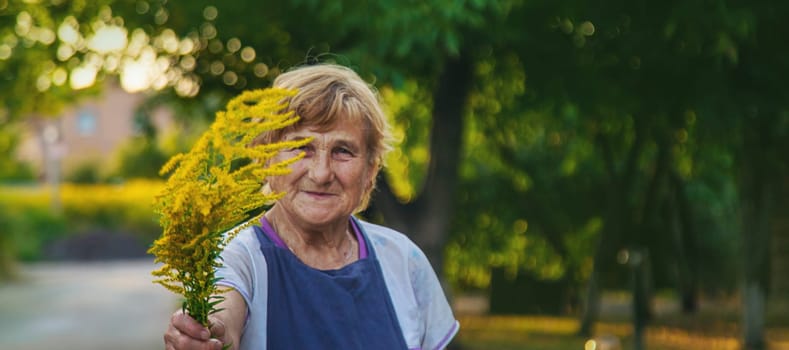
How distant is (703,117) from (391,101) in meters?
6.33

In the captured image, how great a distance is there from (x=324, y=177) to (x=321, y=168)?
2cm

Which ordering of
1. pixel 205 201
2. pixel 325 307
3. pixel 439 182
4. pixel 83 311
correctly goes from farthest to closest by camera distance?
pixel 83 311
pixel 439 182
pixel 325 307
pixel 205 201

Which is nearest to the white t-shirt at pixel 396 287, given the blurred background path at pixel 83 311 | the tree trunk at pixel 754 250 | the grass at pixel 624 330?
the blurred background path at pixel 83 311

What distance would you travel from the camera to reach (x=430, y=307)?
2.83 metres

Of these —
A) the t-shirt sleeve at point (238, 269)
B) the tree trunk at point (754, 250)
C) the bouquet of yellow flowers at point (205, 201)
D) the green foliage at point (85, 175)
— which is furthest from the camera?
the green foliage at point (85, 175)

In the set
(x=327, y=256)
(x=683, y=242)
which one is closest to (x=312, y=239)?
(x=327, y=256)

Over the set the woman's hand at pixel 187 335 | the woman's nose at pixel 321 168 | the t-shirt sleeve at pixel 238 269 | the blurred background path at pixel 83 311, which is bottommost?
the blurred background path at pixel 83 311

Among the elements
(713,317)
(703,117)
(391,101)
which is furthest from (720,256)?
(703,117)

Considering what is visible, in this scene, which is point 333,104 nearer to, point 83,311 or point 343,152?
point 343,152

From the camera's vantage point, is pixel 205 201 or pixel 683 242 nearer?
pixel 205 201

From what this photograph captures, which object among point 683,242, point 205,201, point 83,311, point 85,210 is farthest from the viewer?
point 85,210

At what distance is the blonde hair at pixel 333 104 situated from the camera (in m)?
2.58

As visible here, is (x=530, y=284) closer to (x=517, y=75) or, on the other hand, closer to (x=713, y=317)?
(x=713, y=317)

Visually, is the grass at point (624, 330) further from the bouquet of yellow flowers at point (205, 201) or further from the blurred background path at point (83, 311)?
the bouquet of yellow flowers at point (205, 201)
